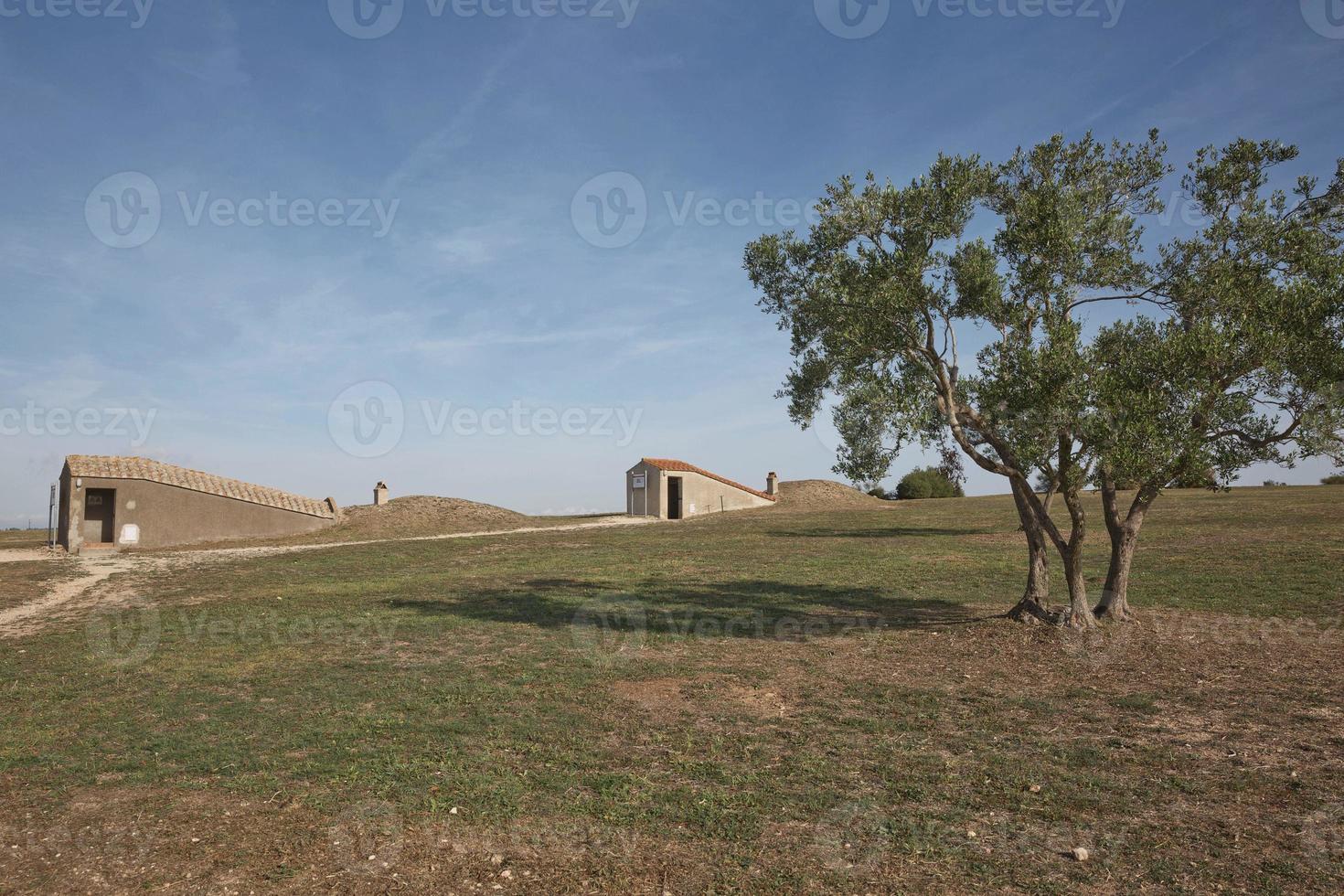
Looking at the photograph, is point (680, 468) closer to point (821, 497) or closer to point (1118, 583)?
point (821, 497)

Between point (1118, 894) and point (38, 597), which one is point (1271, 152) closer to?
point (1118, 894)

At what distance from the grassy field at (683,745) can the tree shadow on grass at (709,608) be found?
0.48ft

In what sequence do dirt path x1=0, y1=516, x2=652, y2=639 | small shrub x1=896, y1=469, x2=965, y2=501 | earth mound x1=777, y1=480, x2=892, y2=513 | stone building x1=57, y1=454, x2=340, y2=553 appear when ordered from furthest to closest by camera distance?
small shrub x1=896, y1=469, x2=965, y2=501 < earth mound x1=777, y1=480, x2=892, y2=513 < stone building x1=57, y1=454, x2=340, y2=553 < dirt path x1=0, y1=516, x2=652, y2=639

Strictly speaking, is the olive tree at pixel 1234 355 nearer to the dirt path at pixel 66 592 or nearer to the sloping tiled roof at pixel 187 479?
the dirt path at pixel 66 592

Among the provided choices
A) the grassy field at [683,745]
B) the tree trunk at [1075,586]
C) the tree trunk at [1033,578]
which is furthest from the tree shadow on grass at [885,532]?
the tree trunk at [1075,586]

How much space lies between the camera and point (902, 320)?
15781mm

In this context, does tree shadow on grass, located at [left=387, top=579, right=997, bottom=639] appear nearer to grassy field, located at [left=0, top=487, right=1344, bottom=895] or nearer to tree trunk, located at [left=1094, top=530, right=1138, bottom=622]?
grassy field, located at [left=0, top=487, right=1344, bottom=895]

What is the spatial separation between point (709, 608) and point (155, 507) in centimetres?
3234

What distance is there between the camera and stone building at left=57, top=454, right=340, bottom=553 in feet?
122

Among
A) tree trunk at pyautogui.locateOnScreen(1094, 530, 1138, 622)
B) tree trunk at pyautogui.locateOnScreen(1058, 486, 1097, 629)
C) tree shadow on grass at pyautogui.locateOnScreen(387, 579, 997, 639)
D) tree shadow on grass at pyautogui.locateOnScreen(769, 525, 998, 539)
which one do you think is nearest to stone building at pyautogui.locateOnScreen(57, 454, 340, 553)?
tree shadow on grass at pyautogui.locateOnScreen(387, 579, 997, 639)

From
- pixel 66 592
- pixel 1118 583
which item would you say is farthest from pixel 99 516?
pixel 1118 583

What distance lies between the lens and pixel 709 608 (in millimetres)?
19547

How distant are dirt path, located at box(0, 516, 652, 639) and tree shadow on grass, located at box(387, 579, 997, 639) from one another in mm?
8201

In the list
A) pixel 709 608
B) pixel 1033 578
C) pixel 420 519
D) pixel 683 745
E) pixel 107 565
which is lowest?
pixel 683 745
